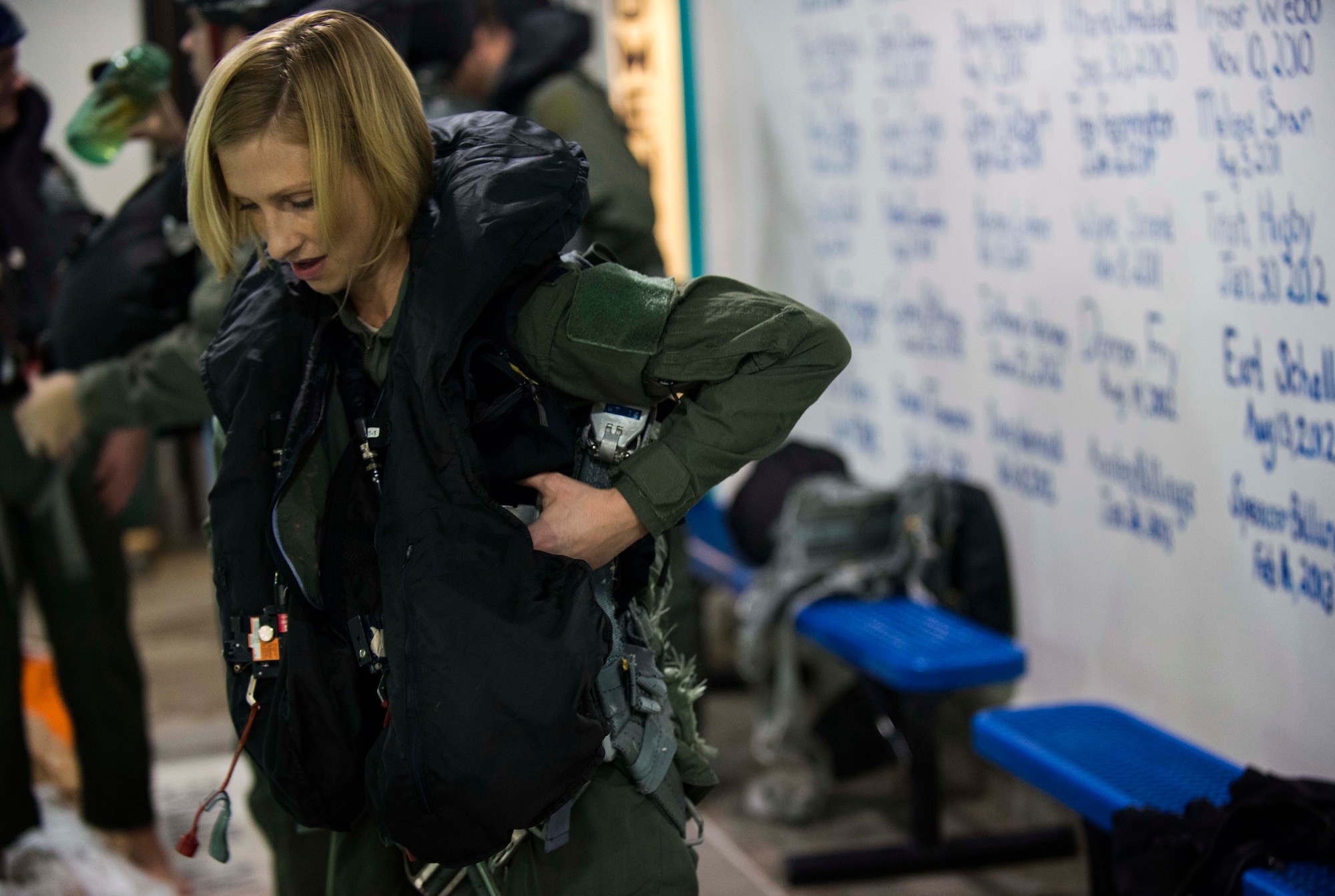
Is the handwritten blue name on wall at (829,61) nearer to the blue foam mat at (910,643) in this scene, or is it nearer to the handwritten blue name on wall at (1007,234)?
the handwritten blue name on wall at (1007,234)

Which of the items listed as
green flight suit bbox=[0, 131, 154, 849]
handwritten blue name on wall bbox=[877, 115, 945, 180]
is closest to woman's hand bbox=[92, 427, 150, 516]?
green flight suit bbox=[0, 131, 154, 849]

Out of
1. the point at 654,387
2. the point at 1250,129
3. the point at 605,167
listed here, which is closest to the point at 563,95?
the point at 605,167

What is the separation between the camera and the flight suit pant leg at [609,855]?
141 centimetres

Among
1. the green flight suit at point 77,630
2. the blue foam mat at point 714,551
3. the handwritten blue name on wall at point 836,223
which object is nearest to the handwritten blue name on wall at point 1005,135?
the handwritten blue name on wall at point 836,223

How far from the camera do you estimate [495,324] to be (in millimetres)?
1409

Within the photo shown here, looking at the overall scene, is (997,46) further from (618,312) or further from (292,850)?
(292,850)

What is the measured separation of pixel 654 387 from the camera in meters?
1.41

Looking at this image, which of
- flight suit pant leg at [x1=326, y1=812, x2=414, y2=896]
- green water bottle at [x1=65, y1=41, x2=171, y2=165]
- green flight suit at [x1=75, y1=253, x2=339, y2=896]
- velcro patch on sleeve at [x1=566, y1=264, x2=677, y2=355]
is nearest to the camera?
velcro patch on sleeve at [x1=566, y1=264, x2=677, y2=355]

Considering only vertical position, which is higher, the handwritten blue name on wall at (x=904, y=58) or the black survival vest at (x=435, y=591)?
the handwritten blue name on wall at (x=904, y=58)

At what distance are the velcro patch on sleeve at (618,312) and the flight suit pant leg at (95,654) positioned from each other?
211 centimetres

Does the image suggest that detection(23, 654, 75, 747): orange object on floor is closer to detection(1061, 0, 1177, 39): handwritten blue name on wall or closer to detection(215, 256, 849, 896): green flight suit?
detection(215, 256, 849, 896): green flight suit

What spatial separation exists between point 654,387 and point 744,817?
217 centimetres

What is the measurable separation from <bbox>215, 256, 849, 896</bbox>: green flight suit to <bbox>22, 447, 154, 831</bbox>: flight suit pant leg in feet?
6.33

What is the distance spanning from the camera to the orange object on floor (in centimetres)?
371
